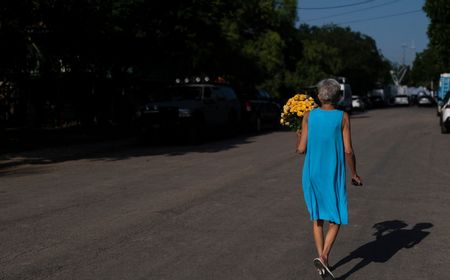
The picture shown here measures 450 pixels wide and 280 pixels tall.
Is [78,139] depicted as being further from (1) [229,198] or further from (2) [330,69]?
(2) [330,69]

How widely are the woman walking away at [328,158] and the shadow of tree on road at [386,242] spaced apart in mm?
583

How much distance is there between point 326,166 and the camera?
5422 mm

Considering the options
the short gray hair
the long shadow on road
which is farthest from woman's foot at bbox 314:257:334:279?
the long shadow on road

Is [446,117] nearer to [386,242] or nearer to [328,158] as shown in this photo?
[386,242]

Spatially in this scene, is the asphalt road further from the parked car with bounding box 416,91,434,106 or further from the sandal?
the parked car with bounding box 416,91,434,106

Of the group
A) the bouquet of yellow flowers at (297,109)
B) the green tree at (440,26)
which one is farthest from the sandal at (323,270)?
the green tree at (440,26)

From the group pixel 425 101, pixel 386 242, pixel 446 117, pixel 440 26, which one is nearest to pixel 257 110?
pixel 446 117

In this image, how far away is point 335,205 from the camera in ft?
17.7

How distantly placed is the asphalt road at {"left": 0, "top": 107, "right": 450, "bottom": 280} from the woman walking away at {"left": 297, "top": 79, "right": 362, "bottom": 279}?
1.95 feet

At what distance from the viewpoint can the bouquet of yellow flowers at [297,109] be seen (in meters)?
6.48

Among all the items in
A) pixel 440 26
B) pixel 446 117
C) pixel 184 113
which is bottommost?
pixel 446 117

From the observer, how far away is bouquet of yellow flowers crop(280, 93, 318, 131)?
6.48 m

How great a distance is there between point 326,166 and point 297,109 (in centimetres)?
121

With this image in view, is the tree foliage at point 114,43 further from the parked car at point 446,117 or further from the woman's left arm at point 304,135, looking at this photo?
the woman's left arm at point 304,135
